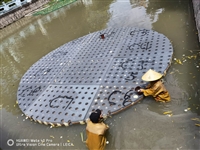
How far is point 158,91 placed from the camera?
11.9ft

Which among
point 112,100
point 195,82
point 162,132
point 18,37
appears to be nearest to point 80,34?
point 18,37

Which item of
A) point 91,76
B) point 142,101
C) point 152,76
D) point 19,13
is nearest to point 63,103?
point 91,76

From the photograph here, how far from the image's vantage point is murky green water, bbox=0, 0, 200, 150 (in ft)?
10.8

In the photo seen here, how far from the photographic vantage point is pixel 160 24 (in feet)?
22.0

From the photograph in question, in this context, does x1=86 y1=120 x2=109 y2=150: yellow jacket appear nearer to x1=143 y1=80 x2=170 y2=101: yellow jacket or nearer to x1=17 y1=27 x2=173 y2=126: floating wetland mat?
x1=17 y1=27 x2=173 y2=126: floating wetland mat

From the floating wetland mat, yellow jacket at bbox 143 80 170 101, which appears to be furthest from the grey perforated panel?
yellow jacket at bbox 143 80 170 101

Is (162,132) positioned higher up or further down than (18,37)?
further down

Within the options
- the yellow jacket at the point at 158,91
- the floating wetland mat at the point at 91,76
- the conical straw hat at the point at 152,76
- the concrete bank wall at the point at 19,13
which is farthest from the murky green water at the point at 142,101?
the concrete bank wall at the point at 19,13

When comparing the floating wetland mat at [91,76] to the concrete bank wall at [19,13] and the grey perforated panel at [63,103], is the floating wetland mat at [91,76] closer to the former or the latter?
the grey perforated panel at [63,103]

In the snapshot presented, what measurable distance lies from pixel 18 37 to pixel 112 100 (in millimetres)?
7404

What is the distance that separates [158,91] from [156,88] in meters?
0.08

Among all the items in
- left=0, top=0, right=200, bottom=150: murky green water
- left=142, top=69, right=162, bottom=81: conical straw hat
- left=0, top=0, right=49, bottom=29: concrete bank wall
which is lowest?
left=0, top=0, right=200, bottom=150: murky green water

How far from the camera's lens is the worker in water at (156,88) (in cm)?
359

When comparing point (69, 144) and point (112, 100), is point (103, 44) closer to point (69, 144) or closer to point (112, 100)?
point (112, 100)
